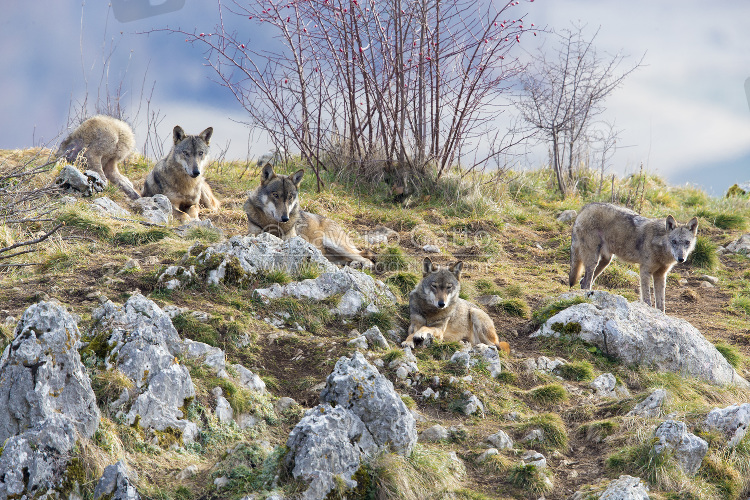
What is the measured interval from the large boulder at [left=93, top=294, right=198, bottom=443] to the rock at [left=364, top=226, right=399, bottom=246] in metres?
6.63

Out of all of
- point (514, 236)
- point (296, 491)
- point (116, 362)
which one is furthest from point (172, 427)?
point (514, 236)

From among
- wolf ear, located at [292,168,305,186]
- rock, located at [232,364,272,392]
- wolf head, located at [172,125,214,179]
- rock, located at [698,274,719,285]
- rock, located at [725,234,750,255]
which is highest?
wolf head, located at [172,125,214,179]

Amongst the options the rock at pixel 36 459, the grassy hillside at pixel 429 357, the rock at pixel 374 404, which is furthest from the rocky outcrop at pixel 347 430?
the rock at pixel 36 459

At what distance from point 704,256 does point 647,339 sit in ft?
21.8

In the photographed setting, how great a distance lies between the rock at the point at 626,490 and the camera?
12.7ft

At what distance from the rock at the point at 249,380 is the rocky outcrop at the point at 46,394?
4.45 feet

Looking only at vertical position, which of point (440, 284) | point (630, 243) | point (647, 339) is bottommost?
point (647, 339)

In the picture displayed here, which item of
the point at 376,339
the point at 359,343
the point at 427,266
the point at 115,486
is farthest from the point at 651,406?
the point at 115,486

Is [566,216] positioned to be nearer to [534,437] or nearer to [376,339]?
[376,339]

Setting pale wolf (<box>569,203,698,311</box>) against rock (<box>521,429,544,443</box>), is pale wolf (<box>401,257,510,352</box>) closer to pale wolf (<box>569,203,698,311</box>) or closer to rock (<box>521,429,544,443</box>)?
rock (<box>521,429,544,443</box>)

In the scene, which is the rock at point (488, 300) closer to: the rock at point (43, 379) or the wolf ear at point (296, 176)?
the wolf ear at point (296, 176)

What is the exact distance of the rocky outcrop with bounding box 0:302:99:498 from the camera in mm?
3357

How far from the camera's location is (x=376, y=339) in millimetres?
6477

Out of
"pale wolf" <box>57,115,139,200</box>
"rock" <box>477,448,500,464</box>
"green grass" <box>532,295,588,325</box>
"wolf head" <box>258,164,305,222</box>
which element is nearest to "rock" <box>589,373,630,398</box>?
"green grass" <box>532,295,588,325</box>
